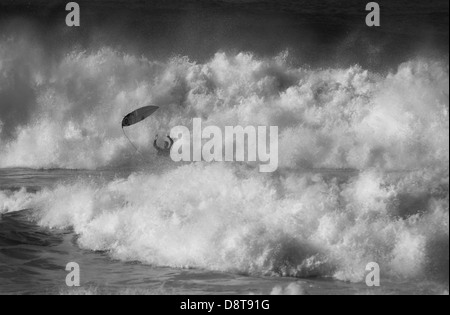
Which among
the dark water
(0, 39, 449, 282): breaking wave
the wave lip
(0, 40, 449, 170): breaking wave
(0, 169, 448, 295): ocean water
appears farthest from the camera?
the dark water

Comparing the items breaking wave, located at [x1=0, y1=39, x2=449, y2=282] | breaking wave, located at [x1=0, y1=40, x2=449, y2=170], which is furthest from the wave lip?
breaking wave, located at [x1=0, y1=40, x2=449, y2=170]

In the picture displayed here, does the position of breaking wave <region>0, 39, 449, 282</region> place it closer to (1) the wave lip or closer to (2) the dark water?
(1) the wave lip

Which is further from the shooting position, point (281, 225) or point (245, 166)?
point (245, 166)

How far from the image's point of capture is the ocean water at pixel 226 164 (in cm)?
672

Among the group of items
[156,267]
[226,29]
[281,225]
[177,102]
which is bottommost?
[156,267]

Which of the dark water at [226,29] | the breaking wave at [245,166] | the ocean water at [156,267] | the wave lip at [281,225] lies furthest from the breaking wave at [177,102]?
the ocean water at [156,267]

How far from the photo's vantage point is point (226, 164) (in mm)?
8625

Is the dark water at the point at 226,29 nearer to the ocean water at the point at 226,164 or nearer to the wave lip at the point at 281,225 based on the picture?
the ocean water at the point at 226,164

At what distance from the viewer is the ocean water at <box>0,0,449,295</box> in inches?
265

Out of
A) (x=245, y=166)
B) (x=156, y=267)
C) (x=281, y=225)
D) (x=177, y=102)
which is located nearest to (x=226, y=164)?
(x=245, y=166)

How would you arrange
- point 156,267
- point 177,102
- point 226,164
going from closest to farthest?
point 156,267, point 226,164, point 177,102

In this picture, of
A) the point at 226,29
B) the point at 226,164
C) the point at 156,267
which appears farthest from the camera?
the point at 226,29

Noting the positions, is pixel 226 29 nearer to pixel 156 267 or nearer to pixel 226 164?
pixel 226 164

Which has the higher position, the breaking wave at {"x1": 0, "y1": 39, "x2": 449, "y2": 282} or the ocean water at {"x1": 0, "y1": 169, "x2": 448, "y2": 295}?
the breaking wave at {"x1": 0, "y1": 39, "x2": 449, "y2": 282}
